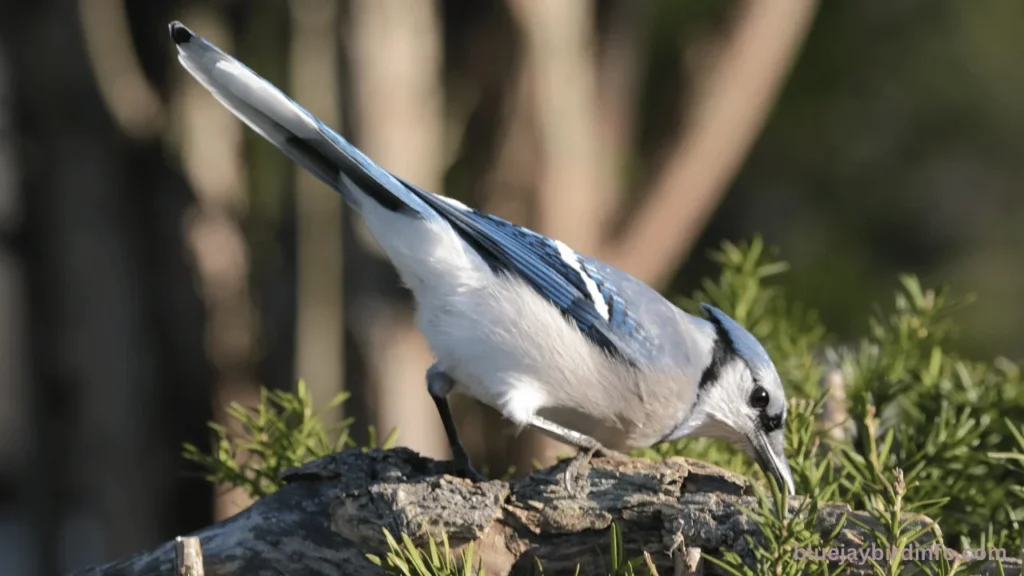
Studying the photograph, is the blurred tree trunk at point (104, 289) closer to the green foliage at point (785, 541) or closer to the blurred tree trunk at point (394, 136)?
the blurred tree trunk at point (394, 136)

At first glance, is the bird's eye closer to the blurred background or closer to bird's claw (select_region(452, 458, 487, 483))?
bird's claw (select_region(452, 458, 487, 483))

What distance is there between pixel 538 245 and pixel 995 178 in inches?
137

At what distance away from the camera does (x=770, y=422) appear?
1217 mm

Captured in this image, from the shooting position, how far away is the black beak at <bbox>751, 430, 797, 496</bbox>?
A: 3.82 ft

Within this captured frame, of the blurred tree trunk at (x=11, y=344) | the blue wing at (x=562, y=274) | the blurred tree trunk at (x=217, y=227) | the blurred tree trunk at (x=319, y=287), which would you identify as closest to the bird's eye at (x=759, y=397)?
the blue wing at (x=562, y=274)

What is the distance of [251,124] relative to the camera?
1.20 meters

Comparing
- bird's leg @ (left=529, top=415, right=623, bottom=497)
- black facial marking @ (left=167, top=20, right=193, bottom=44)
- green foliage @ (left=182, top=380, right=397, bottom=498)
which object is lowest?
green foliage @ (left=182, top=380, right=397, bottom=498)

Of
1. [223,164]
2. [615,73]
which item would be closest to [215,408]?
[223,164]

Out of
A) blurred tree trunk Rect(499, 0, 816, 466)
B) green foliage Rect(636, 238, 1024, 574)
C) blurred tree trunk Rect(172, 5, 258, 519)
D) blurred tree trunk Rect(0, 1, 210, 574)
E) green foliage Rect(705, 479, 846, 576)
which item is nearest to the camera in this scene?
green foliage Rect(705, 479, 846, 576)

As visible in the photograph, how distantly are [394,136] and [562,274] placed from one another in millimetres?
1117

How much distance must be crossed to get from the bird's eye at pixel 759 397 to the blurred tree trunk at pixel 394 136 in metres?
1.14

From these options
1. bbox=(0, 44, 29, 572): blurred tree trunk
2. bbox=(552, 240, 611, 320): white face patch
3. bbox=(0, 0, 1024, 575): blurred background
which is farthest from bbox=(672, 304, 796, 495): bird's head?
bbox=(0, 44, 29, 572): blurred tree trunk

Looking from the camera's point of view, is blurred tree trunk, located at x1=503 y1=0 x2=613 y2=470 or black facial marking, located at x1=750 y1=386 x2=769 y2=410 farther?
blurred tree trunk, located at x1=503 y1=0 x2=613 y2=470

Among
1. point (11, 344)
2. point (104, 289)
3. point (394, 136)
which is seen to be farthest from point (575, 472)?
point (11, 344)
